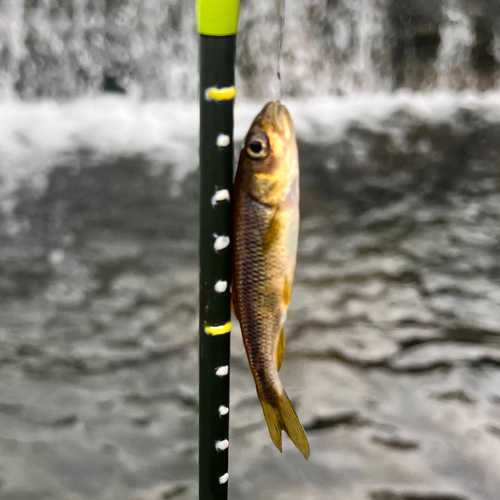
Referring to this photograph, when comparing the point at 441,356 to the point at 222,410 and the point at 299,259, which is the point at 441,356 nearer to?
the point at 299,259

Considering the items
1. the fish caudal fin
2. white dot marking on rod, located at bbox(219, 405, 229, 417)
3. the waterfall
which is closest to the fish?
the fish caudal fin

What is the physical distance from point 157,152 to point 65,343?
9.40 ft

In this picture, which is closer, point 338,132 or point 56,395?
point 56,395

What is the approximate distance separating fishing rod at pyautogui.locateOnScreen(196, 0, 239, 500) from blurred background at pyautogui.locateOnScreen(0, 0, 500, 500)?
74 centimetres

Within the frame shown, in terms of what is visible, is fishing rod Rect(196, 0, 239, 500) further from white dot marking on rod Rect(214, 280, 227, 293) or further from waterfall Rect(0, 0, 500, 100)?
waterfall Rect(0, 0, 500, 100)

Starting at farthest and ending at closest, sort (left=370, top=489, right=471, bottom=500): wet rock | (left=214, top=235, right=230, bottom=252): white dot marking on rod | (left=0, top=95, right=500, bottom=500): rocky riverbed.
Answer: (left=0, top=95, right=500, bottom=500): rocky riverbed, (left=370, top=489, right=471, bottom=500): wet rock, (left=214, top=235, right=230, bottom=252): white dot marking on rod

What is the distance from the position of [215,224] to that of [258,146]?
165 mm

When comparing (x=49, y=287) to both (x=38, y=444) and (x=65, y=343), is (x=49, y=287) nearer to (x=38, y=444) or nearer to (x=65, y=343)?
(x=65, y=343)

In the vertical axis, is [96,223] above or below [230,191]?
below

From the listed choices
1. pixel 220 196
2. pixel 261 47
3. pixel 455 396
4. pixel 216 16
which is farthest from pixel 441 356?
pixel 261 47

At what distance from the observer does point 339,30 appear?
6.59 m

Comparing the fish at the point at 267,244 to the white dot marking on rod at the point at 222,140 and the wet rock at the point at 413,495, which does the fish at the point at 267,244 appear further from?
the wet rock at the point at 413,495

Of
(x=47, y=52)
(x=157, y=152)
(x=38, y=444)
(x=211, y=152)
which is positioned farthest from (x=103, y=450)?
(x=47, y=52)

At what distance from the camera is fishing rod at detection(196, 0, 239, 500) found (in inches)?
38.4
